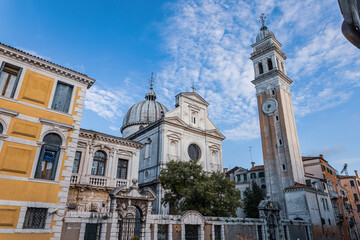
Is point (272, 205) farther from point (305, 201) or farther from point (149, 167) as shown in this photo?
point (149, 167)

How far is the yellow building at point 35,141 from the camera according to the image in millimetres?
12516

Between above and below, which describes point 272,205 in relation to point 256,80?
below

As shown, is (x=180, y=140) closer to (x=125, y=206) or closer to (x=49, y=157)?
(x=125, y=206)

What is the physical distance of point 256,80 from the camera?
134 feet

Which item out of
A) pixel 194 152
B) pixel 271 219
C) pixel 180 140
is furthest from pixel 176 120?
pixel 271 219

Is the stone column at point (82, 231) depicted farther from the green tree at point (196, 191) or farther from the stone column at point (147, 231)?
the green tree at point (196, 191)

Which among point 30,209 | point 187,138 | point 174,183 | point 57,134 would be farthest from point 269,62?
point 30,209

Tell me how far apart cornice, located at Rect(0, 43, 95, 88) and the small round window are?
17.2 meters

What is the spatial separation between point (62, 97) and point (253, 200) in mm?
31497

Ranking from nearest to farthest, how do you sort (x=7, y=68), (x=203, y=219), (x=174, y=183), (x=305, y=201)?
(x=7, y=68) → (x=203, y=219) → (x=174, y=183) → (x=305, y=201)

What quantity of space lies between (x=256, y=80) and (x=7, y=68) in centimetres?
3553

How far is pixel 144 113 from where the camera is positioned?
41.3 meters

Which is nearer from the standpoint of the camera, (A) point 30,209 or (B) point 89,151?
(A) point 30,209

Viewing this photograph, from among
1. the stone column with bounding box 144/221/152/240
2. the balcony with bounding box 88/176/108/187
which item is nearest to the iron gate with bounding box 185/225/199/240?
the stone column with bounding box 144/221/152/240
